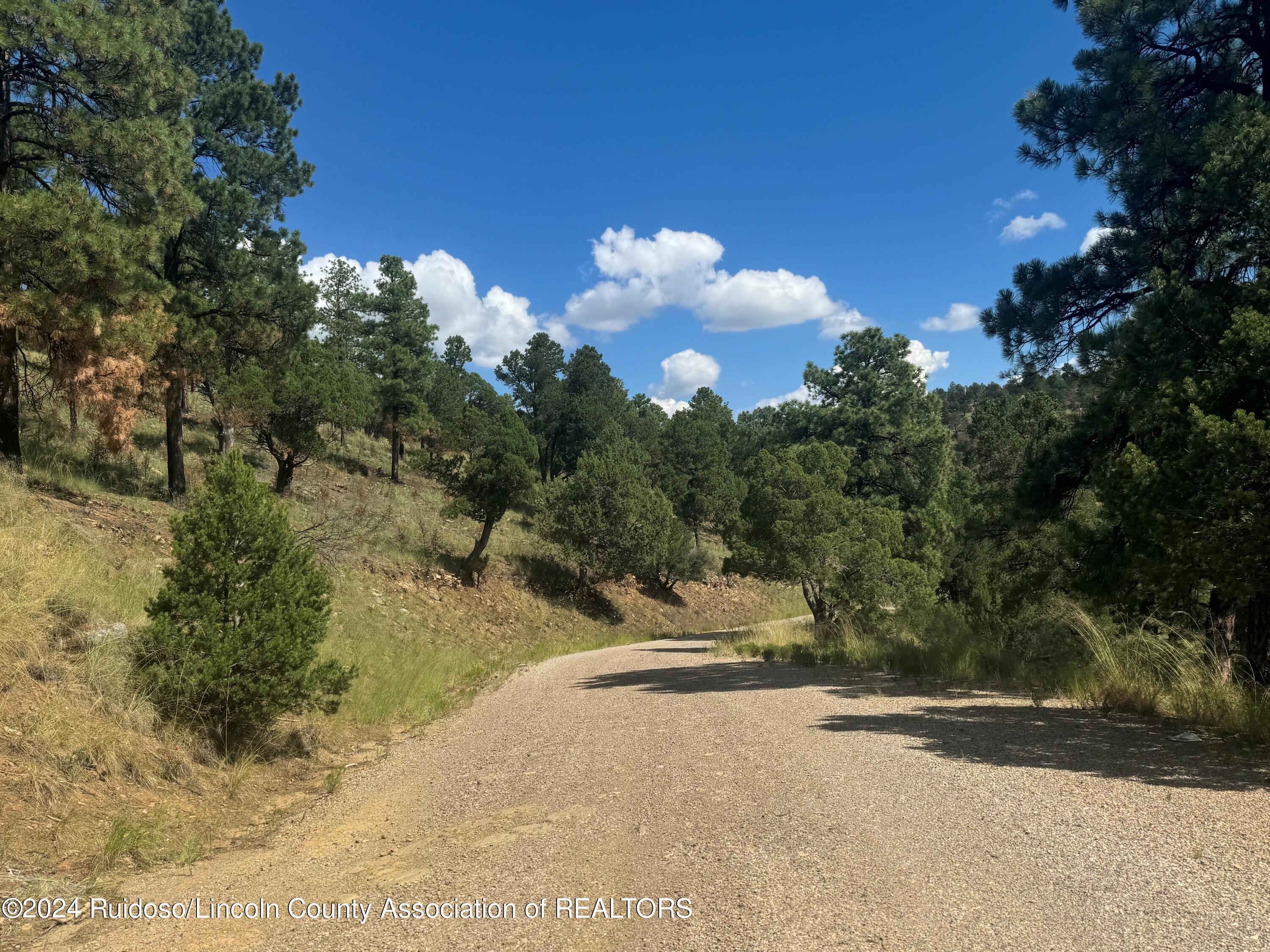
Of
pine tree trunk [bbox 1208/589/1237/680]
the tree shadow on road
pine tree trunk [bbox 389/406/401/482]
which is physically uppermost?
pine tree trunk [bbox 389/406/401/482]

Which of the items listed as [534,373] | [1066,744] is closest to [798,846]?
[1066,744]

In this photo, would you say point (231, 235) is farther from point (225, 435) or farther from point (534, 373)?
point (534, 373)

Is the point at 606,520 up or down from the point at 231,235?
down

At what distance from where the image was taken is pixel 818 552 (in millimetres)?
17031

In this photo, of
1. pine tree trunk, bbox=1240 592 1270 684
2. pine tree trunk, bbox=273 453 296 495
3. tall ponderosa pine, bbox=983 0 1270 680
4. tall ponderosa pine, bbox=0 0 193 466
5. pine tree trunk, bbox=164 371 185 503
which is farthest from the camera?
pine tree trunk, bbox=273 453 296 495

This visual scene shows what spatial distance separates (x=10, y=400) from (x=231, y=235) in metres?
6.39

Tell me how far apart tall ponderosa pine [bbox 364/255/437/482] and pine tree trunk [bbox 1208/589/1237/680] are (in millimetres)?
35570

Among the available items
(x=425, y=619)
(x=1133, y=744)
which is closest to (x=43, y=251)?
(x=425, y=619)

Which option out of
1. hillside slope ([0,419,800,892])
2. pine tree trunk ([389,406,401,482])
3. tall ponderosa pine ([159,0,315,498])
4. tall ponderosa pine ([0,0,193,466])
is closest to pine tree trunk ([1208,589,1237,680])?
hillside slope ([0,419,800,892])

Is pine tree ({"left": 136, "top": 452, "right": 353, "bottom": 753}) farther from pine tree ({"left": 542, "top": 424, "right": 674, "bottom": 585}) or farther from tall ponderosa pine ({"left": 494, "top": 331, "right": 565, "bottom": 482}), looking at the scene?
tall ponderosa pine ({"left": 494, "top": 331, "right": 565, "bottom": 482})

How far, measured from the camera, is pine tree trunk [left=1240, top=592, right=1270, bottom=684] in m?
Result: 6.65

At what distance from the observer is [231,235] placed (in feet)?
56.9

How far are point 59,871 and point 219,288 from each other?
17631mm

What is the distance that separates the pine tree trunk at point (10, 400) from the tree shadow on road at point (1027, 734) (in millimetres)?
12119
